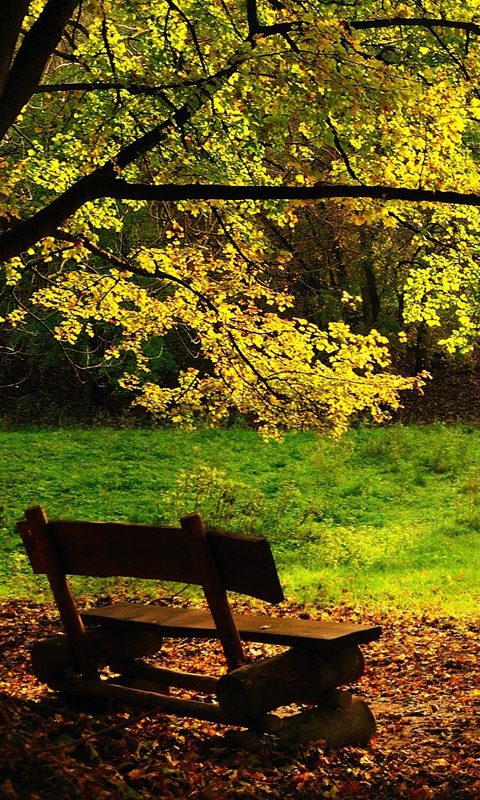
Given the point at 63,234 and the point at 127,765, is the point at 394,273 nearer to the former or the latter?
the point at 63,234

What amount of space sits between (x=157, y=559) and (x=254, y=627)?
0.72 metres

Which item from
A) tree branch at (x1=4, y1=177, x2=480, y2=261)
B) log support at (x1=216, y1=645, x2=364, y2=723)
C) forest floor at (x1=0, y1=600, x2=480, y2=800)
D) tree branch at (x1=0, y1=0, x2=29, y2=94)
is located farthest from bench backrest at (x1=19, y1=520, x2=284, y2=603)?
tree branch at (x1=0, y1=0, x2=29, y2=94)

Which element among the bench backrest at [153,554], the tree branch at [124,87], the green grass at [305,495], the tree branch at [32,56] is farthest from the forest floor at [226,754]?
the tree branch at [124,87]

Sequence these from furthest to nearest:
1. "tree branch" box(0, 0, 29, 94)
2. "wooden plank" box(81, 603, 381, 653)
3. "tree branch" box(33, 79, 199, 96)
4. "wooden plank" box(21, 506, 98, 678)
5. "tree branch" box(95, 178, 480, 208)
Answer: "tree branch" box(33, 79, 199, 96)
"tree branch" box(95, 178, 480, 208)
"tree branch" box(0, 0, 29, 94)
"wooden plank" box(21, 506, 98, 678)
"wooden plank" box(81, 603, 381, 653)

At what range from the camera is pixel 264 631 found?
4934mm

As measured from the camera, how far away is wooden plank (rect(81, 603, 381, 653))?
4777 millimetres

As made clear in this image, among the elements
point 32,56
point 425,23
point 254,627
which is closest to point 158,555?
point 254,627

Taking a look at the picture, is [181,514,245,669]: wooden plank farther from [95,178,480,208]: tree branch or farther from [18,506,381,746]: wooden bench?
[95,178,480,208]: tree branch

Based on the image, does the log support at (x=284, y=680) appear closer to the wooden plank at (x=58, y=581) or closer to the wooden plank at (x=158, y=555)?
the wooden plank at (x=158, y=555)

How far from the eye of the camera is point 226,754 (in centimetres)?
458

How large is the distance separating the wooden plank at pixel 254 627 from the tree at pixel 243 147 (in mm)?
2749

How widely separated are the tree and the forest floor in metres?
3.39

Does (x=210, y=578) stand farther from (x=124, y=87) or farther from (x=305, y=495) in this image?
(x=305, y=495)

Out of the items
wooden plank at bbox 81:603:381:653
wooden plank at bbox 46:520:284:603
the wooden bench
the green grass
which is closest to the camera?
wooden plank at bbox 46:520:284:603
